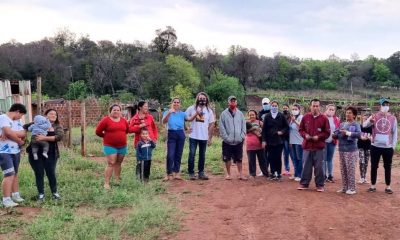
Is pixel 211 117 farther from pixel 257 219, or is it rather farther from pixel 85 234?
pixel 85 234

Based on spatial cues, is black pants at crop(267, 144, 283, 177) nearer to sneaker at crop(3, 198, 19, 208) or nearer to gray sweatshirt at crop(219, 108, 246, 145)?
gray sweatshirt at crop(219, 108, 246, 145)

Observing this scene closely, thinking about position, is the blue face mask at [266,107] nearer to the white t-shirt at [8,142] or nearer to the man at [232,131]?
the man at [232,131]

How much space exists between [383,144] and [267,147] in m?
2.15

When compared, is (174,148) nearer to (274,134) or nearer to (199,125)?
(199,125)

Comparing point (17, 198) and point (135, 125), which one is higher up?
point (135, 125)

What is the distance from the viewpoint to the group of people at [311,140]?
753 centimetres

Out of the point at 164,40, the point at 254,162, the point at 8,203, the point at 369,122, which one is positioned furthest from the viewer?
the point at 164,40

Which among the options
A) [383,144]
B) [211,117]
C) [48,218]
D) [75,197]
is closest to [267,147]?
[211,117]

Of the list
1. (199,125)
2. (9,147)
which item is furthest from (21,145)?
(199,125)

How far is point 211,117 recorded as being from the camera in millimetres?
Answer: 8648

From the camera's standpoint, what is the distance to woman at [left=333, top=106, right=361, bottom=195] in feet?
24.5

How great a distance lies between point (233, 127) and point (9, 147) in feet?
13.2

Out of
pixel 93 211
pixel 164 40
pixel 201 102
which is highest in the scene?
pixel 164 40

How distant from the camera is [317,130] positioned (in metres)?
7.57
